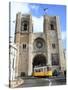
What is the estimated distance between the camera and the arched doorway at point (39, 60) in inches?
96.7

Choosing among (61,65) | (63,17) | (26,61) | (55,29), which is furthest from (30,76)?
(63,17)

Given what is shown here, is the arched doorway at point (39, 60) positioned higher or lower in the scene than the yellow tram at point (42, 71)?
higher

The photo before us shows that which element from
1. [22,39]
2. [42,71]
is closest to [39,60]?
[42,71]

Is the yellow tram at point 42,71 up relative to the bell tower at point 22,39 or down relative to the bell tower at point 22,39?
down

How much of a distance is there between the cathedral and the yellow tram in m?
0.03

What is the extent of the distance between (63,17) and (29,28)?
39 cm

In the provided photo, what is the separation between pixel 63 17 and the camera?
2586 mm

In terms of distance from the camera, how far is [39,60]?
247cm

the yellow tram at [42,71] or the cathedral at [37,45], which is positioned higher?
the cathedral at [37,45]

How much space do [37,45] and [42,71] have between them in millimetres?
259

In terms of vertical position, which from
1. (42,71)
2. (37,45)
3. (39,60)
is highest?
(37,45)

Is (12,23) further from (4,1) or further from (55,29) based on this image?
(55,29)

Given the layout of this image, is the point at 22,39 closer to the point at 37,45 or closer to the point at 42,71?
the point at 37,45

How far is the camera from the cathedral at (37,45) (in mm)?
2411
